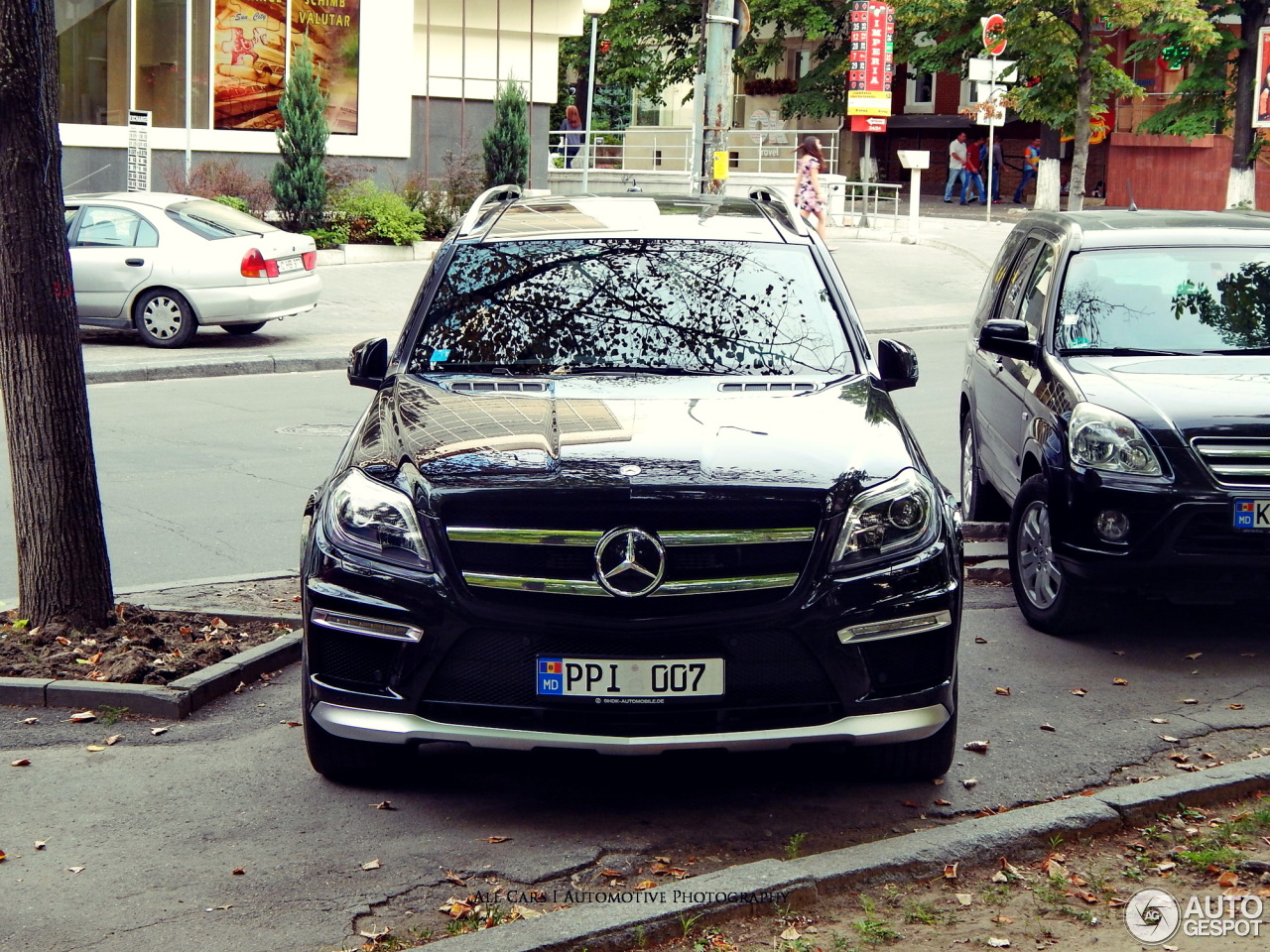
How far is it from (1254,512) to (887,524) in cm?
241

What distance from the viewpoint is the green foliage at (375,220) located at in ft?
81.4

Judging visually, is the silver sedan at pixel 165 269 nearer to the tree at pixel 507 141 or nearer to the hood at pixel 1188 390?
the hood at pixel 1188 390

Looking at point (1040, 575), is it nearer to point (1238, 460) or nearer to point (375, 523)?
point (1238, 460)

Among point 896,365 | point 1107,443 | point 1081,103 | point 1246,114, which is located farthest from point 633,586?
point 1246,114

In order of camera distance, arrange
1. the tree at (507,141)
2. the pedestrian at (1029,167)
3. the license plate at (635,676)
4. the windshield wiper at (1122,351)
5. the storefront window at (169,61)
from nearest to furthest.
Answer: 1. the license plate at (635,676)
2. the windshield wiper at (1122,351)
3. the storefront window at (169,61)
4. the tree at (507,141)
5. the pedestrian at (1029,167)

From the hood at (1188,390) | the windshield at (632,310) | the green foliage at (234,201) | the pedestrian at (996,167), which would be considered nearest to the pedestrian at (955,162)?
the pedestrian at (996,167)

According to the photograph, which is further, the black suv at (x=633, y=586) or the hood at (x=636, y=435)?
the hood at (x=636, y=435)

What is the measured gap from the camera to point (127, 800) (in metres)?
4.96

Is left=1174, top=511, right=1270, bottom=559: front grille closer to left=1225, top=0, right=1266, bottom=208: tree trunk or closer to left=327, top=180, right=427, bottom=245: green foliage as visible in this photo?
left=327, top=180, right=427, bottom=245: green foliage

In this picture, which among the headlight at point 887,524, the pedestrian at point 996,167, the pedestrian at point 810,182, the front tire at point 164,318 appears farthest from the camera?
the pedestrian at point 996,167

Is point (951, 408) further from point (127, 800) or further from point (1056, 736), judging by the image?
point (127, 800)

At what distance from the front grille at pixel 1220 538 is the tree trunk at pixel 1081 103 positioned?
22.8 m

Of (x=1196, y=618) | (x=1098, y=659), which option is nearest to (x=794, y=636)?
(x=1098, y=659)

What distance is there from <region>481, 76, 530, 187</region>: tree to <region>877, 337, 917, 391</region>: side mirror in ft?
75.9
